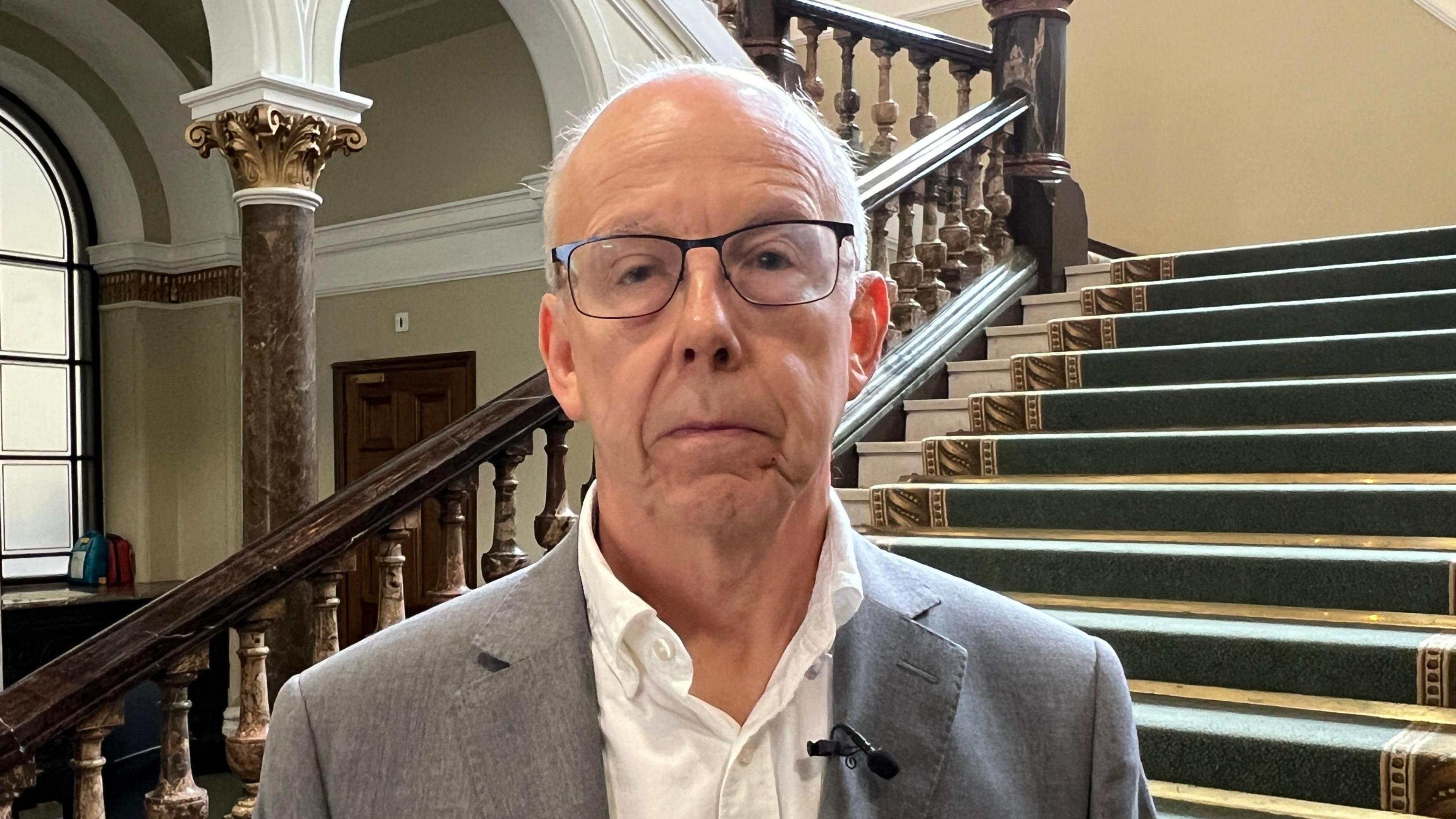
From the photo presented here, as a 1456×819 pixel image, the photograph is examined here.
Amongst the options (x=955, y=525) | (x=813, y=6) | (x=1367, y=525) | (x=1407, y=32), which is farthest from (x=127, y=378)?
(x=1407, y=32)

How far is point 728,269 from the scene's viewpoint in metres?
0.96

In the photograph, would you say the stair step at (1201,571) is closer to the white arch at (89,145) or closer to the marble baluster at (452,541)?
the marble baluster at (452,541)

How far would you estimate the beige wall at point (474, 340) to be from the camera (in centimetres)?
661

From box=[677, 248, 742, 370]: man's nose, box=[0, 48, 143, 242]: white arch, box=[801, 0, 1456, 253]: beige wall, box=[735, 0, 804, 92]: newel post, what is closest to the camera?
box=[677, 248, 742, 370]: man's nose

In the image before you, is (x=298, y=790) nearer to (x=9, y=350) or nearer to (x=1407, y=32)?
(x=1407, y=32)

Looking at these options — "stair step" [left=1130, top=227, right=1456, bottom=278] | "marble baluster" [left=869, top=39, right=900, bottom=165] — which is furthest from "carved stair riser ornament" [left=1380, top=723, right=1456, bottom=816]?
"marble baluster" [left=869, top=39, right=900, bottom=165]

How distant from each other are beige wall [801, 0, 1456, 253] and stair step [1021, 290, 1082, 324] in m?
2.86

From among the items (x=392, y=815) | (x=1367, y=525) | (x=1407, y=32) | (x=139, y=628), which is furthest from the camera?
(x=1407, y=32)

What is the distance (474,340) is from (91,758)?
509 cm

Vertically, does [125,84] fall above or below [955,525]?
above

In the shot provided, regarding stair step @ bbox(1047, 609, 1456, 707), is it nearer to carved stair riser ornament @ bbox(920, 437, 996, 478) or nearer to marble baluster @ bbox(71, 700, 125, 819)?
carved stair riser ornament @ bbox(920, 437, 996, 478)

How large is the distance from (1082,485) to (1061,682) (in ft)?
8.61

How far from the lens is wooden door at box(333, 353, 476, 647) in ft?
23.6

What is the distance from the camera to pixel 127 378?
818 centimetres
